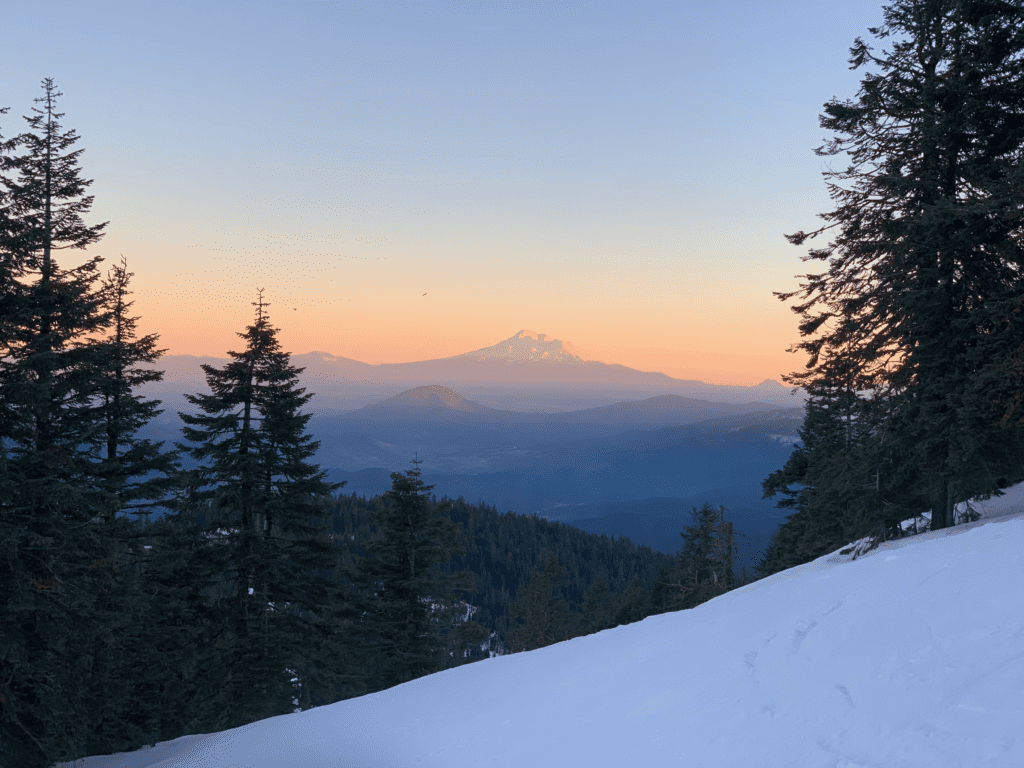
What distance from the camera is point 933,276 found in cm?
1420

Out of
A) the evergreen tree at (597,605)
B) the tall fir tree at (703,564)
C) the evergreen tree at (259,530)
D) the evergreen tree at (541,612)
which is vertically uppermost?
the evergreen tree at (259,530)

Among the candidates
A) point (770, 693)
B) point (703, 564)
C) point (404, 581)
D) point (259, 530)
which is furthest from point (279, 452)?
point (703, 564)

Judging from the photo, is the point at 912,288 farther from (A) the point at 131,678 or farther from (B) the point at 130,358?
(A) the point at 131,678

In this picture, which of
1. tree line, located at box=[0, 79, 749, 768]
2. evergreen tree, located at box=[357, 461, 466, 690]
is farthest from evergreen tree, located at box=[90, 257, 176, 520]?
evergreen tree, located at box=[357, 461, 466, 690]

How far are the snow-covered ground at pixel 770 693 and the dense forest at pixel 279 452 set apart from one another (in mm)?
5543

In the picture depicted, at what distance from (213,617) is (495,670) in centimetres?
1234

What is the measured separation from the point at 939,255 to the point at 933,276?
70cm

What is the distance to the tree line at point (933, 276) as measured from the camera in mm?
12972

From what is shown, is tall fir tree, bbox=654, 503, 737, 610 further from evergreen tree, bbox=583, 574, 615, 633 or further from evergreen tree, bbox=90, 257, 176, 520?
evergreen tree, bbox=90, 257, 176, 520

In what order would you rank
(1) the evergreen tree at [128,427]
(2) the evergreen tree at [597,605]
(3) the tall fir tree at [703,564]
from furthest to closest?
(2) the evergreen tree at [597,605] < (3) the tall fir tree at [703,564] < (1) the evergreen tree at [128,427]

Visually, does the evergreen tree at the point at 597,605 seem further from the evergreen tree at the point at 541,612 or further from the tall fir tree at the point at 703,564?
the tall fir tree at the point at 703,564

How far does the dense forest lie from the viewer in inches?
515

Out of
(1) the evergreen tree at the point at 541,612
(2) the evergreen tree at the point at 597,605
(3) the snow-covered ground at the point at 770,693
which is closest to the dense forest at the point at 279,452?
(3) the snow-covered ground at the point at 770,693

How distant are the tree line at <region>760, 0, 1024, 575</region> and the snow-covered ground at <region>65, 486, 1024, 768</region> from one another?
582 cm
